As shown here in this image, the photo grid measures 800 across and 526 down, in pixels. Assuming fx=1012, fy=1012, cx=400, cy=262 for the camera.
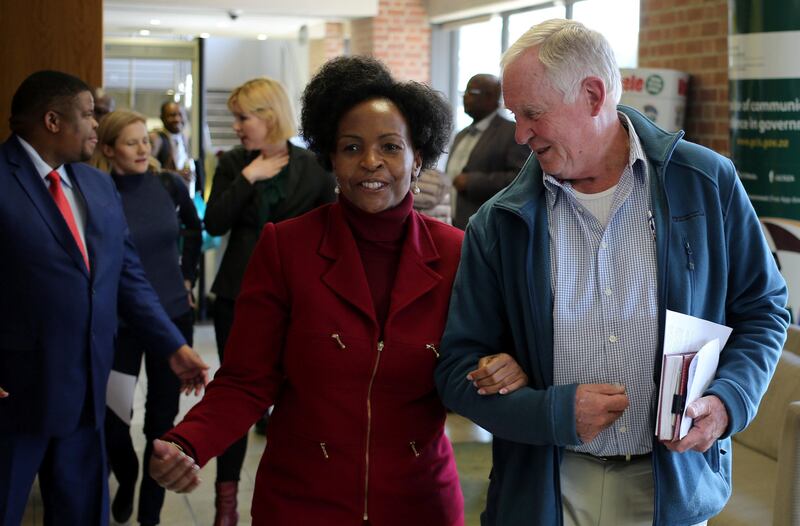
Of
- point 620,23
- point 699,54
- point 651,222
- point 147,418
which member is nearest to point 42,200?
point 147,418

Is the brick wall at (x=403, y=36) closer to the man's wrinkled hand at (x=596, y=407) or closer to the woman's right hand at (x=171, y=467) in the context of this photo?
the woman's right hand at (x=171, y=467)

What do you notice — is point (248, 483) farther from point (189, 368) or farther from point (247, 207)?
point (189, 368)

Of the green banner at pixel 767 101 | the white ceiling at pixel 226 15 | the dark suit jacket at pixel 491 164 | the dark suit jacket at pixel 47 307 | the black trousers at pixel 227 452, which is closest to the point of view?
the dark suit jacket at pixel 47 307

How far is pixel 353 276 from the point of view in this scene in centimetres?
208

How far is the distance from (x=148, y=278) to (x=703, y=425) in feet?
9.30

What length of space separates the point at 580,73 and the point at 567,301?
418mm

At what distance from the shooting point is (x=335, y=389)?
2.04m

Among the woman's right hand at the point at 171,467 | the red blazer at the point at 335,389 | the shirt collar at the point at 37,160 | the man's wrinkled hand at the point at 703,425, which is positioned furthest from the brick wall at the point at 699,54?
the woman's right hand at the point at 171,467

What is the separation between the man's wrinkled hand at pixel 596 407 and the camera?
174cm

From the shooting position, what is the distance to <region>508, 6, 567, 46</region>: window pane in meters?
9.48

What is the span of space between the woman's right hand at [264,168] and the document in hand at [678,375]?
102 inches

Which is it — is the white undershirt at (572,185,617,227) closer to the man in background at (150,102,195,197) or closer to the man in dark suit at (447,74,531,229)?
the man in dark suit at (447,74,531,229)

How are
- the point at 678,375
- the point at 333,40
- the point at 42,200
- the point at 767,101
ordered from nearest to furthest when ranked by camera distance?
the point at 678,375 → the point at 42,200 → the point at 767,101 → the point at 333,40

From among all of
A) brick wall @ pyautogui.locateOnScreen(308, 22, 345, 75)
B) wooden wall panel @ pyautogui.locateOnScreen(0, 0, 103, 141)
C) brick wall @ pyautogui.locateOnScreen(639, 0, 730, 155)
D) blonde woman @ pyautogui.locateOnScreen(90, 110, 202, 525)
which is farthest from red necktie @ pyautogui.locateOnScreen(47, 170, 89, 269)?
brick wall @ pyautogui.locateOnScreen(308, 22, 345, 75)
